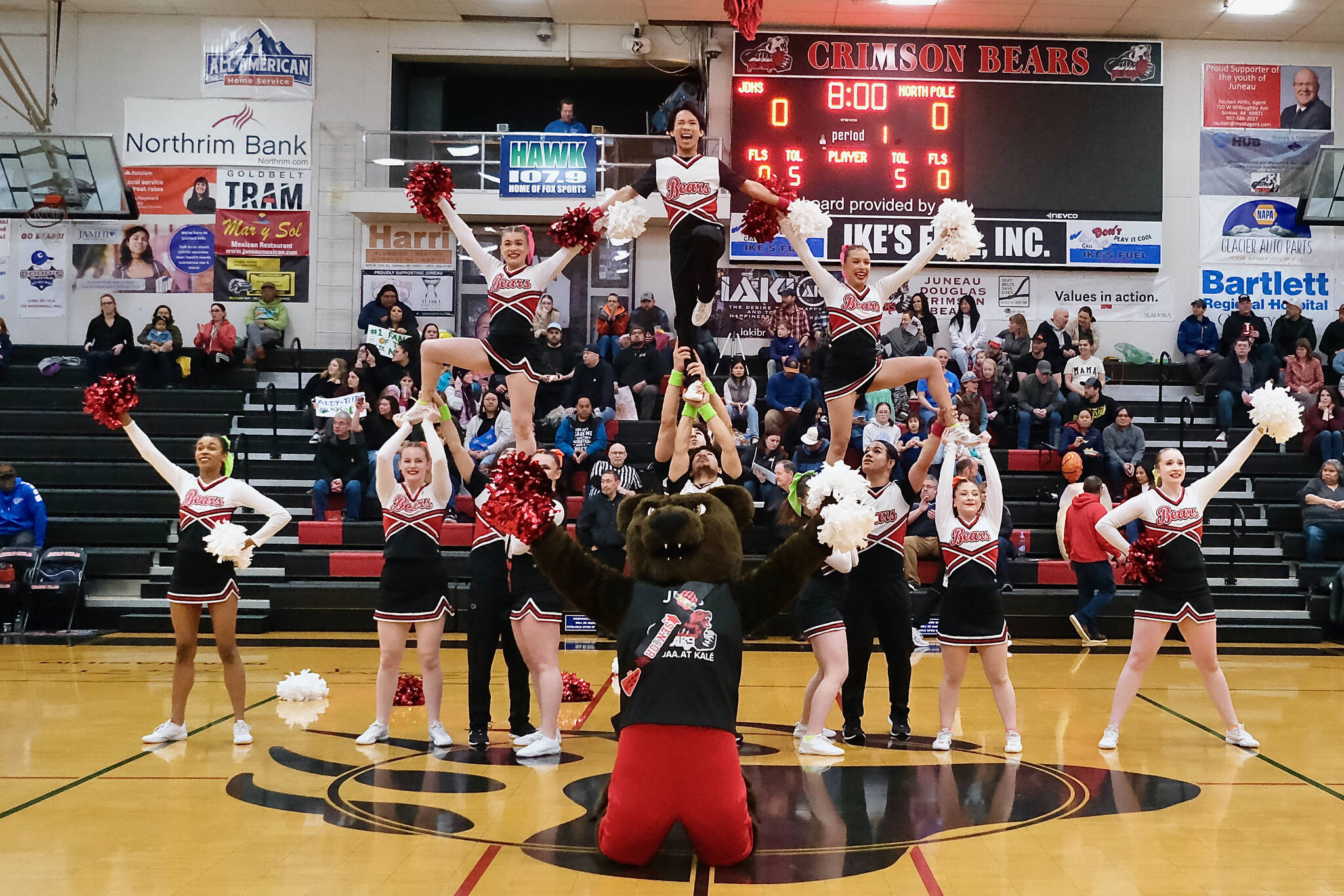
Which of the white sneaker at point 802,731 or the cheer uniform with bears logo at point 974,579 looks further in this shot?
the white sneaker at point 802,731

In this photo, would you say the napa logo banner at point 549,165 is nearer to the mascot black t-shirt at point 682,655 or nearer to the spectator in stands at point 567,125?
the spectator in stands at point 567,125

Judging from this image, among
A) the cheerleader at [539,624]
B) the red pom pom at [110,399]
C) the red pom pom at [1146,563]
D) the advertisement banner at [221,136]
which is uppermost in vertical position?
the advertisement banner at [221,136]

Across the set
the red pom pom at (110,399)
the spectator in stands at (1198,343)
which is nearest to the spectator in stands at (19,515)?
the red pom pom at (110,399)

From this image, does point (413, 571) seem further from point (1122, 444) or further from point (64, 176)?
point (64, 176)

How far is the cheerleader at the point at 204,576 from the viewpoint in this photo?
7.02 meters

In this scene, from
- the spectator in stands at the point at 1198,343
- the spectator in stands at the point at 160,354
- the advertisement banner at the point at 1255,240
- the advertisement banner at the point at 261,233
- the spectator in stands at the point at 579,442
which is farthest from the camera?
the advertisement banner at the point at 261,233

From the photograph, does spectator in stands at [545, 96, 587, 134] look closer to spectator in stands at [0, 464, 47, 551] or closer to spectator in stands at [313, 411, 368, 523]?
spectator in stands at [313, 411, 368, 523]

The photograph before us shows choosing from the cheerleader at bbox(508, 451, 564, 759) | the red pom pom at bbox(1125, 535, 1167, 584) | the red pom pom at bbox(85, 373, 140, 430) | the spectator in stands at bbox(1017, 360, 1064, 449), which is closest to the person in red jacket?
the spectator in stands at bbox(1017, 360, 1064, 449)

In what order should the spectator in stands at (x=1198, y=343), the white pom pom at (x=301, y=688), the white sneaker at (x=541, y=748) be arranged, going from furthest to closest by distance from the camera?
the spectator in stands at (x=1198, y=343) → the white pom pom at (x=301, y=688) → the white sneaker at (x=541, y=748)

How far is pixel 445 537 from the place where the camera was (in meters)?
13.2

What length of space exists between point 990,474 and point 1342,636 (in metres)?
7.83

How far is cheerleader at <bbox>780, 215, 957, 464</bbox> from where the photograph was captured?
672 centimetres

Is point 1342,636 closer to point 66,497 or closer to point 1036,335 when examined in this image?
point 1036,335

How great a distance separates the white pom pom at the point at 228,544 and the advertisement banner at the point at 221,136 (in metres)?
12.3
